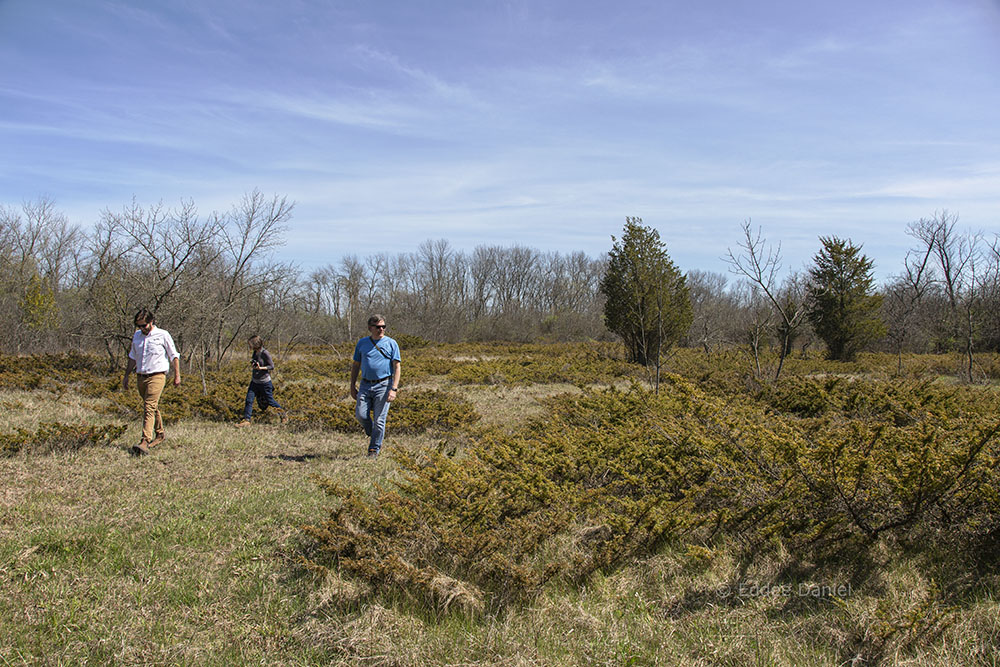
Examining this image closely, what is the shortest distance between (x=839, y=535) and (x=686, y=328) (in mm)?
16500

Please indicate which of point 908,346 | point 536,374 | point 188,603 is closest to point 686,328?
point 536,374

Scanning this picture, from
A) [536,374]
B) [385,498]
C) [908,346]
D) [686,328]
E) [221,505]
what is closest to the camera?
[385,498]

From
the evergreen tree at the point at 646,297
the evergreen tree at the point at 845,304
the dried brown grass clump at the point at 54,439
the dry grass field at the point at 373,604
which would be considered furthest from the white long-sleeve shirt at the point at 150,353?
the evergreen tree at the point at 845,304

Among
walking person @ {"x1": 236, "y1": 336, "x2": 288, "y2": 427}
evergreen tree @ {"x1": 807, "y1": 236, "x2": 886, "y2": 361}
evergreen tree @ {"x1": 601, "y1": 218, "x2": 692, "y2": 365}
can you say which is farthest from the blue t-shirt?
evergreen tree @ {"x1": 807, "y1": 236, "x2": 886, "y2": 361}

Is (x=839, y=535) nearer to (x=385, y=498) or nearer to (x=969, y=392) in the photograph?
(x=385, y=498)

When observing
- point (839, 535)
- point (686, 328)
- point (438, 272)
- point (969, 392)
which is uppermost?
point (438, 272)

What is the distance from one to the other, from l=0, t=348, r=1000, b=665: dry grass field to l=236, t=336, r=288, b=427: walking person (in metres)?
4.15

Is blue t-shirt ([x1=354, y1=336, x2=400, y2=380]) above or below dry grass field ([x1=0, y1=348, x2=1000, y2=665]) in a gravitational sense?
above

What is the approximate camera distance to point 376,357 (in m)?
6.60

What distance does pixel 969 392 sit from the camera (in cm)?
848

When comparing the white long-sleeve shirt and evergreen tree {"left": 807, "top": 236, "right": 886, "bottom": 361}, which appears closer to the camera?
the white long-sleeve shirt

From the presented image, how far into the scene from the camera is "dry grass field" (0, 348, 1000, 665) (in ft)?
9.09

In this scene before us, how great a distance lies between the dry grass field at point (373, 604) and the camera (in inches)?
109

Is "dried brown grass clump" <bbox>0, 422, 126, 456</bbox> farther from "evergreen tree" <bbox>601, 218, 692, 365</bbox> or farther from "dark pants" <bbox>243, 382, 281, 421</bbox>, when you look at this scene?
"evergreen tree" <bbox>601, 218, 692, 365</bbox>
